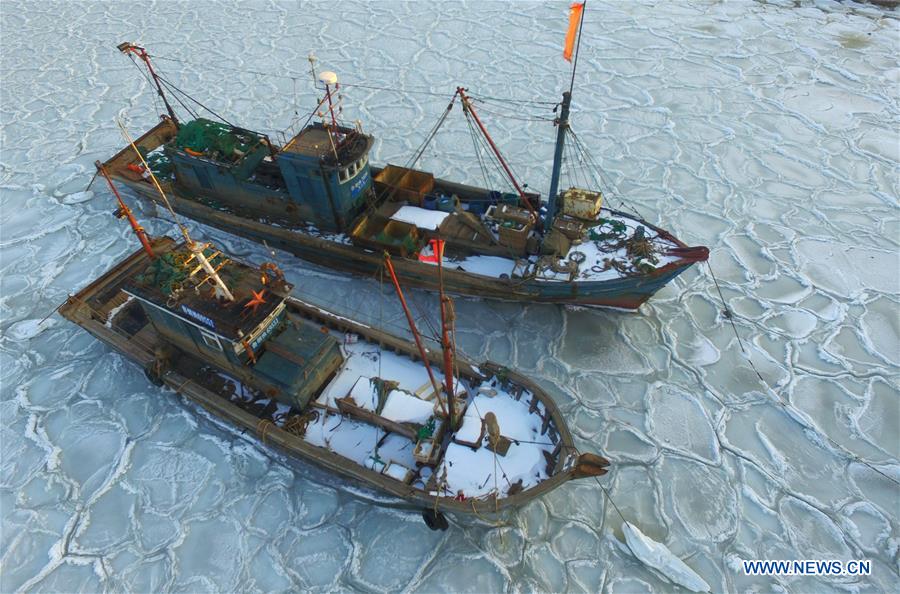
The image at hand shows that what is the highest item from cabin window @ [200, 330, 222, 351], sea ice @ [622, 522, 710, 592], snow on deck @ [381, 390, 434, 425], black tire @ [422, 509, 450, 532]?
cabin window @ [200, 330, 222, 351]

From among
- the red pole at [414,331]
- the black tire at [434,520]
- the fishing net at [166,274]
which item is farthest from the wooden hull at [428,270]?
the black tire at [434,520]

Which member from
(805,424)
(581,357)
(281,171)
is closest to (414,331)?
(581,357)

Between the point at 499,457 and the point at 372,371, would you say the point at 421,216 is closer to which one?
the point at 372,371

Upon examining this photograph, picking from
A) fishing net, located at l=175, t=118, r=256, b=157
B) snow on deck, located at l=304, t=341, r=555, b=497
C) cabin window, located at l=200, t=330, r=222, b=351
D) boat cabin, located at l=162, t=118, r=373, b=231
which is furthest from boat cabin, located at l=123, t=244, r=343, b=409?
fishing net, located at l=175, t=118, r=256, b=157

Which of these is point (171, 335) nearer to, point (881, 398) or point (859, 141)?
point (881, 398)

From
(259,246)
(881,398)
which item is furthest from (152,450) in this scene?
(881,398)

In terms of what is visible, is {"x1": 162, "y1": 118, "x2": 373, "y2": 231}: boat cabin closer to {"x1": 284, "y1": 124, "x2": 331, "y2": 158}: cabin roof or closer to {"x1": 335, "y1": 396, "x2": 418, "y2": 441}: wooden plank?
{"x1": 284, "y1": 124, "x2": 331, "y2": 158}: cabin roof
